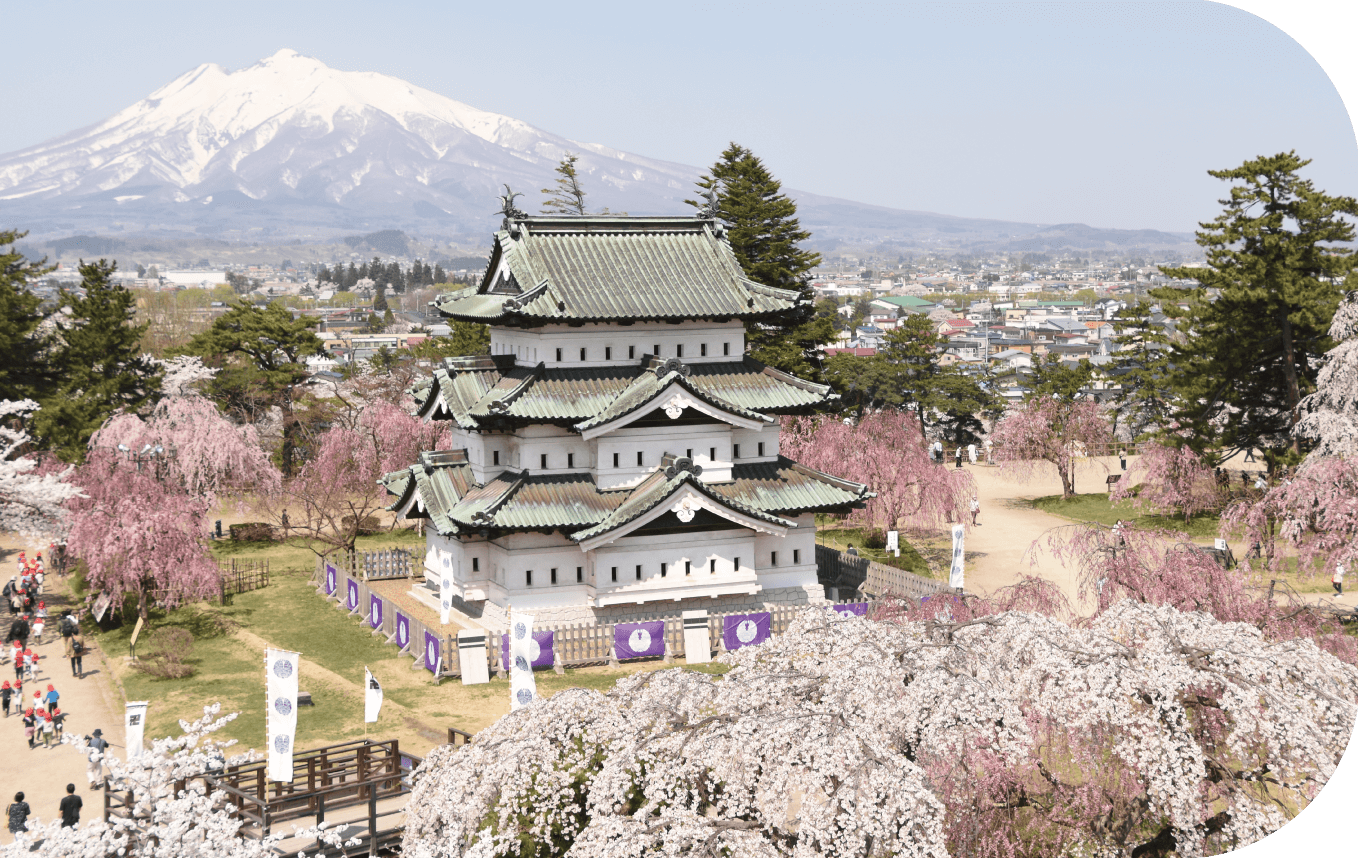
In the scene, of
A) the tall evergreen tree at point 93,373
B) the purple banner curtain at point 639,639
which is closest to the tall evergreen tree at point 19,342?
the tall evergreen tree at point 93,373

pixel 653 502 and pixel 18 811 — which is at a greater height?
pixel 653 502

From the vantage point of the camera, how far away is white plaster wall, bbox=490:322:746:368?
107 feet

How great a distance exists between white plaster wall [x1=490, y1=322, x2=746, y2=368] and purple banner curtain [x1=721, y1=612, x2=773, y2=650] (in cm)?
815

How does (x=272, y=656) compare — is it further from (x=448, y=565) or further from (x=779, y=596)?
(x=779, y=596)

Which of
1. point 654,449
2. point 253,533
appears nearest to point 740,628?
point 654,449

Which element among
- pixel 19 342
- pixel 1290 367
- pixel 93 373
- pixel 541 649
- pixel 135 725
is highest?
pixel 19 342

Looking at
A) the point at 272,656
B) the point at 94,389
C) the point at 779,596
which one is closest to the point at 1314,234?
the point at 779,596

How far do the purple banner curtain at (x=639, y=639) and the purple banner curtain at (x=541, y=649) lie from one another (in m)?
1.56

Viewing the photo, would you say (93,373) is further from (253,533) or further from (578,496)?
(578,496)

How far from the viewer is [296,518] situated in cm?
5019

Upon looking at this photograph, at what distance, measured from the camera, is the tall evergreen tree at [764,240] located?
175 ft

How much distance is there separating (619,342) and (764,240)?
22.5 metres

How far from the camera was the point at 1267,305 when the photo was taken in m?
42.8

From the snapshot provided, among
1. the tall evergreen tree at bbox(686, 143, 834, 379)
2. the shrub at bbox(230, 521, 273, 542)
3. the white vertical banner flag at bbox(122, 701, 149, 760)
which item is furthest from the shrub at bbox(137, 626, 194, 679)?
the tall evergreen tree at bbox(686, 143, 834, 379)
